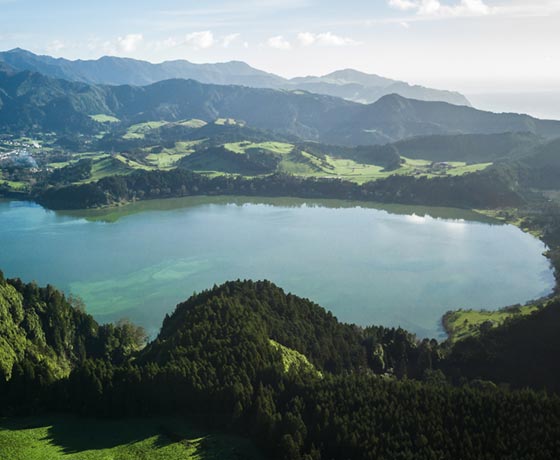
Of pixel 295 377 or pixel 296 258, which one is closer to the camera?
pixel 295 377

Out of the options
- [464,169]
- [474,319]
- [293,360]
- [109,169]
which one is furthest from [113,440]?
[464,169]


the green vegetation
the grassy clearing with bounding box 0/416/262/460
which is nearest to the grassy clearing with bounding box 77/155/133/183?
→ the green vegetation

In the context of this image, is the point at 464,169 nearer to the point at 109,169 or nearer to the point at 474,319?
the point at 474,319

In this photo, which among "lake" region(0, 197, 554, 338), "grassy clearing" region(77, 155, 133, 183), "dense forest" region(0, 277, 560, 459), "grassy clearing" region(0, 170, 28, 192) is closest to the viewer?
"dense forest" region(0, 277, 560, 459)

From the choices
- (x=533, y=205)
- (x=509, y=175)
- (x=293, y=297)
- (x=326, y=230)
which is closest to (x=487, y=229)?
(x=533, y=205)

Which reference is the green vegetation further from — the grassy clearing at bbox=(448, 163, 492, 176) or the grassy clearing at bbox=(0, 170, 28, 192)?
the grassy clearing at bbox=(0, 170, 28, 192)

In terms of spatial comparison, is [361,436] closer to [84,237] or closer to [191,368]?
[191,368]

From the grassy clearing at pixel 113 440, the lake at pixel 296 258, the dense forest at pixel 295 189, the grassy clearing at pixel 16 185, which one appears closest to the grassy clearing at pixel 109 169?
the dense forest at pixel 295 189
